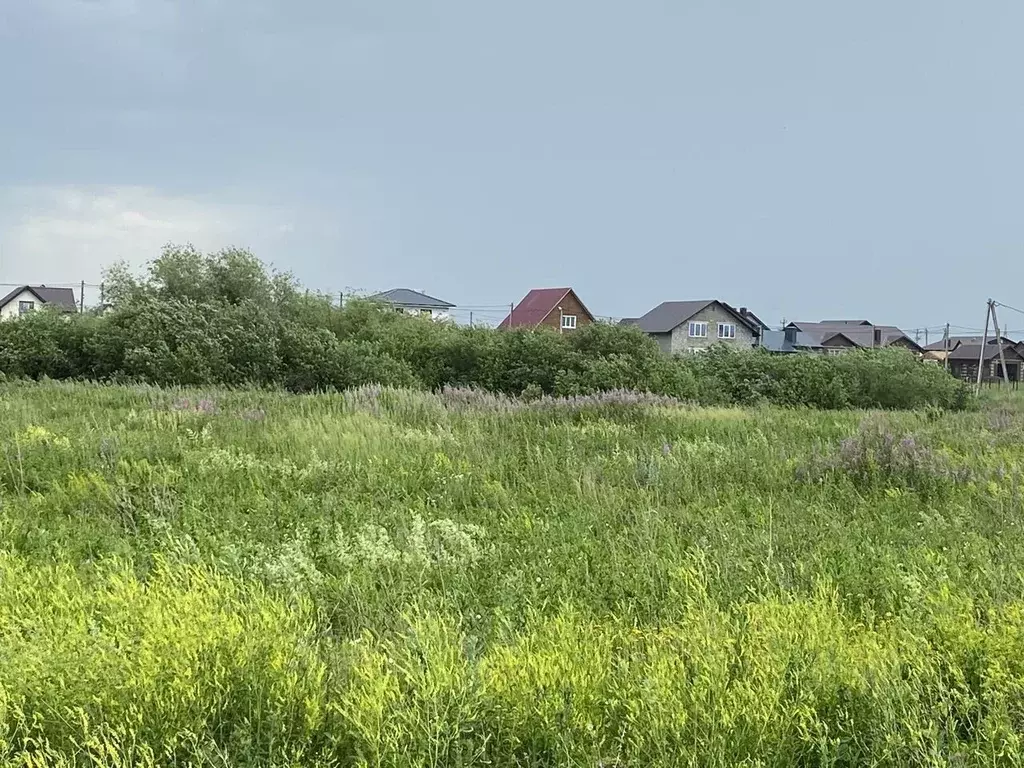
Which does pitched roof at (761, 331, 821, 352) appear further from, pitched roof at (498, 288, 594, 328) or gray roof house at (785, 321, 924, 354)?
pitched roof at (498, 288, 594, 328)

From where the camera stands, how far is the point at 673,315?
6175 cm

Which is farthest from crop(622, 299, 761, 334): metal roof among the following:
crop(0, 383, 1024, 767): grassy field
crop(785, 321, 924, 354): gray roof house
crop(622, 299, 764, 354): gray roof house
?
crop(0, 383, 1024, 767): grassy field

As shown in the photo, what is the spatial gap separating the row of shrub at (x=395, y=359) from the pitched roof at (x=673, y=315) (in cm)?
3210

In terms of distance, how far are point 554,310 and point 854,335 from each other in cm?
3638

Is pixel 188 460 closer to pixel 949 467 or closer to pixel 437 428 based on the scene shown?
pixel 437 428

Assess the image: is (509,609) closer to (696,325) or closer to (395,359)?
(395,359)

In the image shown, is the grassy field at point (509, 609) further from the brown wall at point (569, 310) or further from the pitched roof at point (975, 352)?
the pitched roof at point (975, 352)

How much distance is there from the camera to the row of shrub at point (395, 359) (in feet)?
75.2

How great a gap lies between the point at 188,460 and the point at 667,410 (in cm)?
946

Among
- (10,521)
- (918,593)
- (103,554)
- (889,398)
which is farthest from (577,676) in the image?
(889,398)

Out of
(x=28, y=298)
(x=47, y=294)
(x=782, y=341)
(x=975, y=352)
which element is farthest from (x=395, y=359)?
(x=975, y=352)

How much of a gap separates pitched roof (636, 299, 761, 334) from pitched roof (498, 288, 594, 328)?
5.33 metres

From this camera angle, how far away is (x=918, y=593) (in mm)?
3596

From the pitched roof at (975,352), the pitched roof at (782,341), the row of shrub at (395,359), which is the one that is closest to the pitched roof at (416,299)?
the pitched roof at (782,341)
